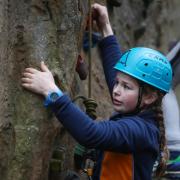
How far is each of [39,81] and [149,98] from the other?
2.54 feet

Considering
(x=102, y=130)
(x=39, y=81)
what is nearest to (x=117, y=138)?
(x=102, y=130)

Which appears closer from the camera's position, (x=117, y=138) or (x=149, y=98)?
(x=117, y=138)

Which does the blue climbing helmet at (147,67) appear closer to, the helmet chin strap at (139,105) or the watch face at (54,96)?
the helmet chin strap at (139,105)

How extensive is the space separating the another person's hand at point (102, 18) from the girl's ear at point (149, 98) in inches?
29.8

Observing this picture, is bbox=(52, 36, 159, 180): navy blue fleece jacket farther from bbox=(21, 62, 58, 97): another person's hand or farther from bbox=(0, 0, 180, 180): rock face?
bbox=(0, 0, 180, 180): rock face

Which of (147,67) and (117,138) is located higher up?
(147,67)

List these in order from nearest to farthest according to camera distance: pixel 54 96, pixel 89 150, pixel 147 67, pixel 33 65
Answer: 1. pixel 54 96
2. pixel 33 65
3. pixel 147 67
4. pixel 89 150

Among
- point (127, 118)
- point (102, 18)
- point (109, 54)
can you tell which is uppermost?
point (102, 18)

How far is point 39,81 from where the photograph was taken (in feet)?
10.3

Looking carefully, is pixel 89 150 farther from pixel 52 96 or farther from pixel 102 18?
pixel 102 18

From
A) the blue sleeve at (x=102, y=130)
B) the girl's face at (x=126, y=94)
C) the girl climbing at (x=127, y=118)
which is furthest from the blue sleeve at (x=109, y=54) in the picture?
the blue sleeve at (x=102, y=130)

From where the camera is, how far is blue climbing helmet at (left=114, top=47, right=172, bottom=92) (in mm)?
3383

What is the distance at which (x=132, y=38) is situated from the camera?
756 cm

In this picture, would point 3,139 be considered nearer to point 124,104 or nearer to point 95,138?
point 95,138
